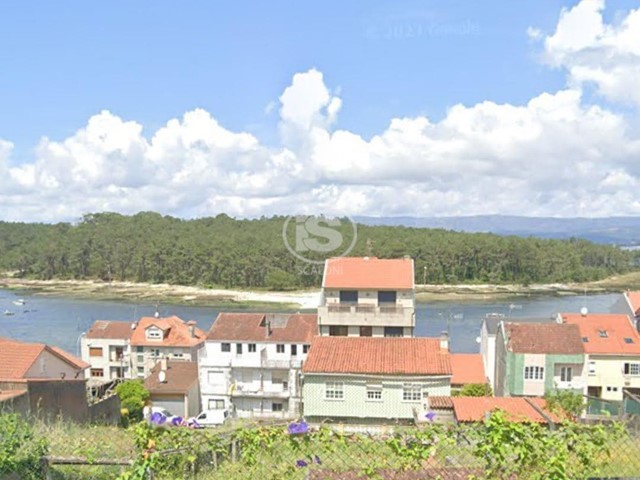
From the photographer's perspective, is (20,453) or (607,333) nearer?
(20,453)

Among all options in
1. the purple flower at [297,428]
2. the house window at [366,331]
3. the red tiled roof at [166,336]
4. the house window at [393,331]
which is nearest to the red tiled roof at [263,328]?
the house window at [366,331]

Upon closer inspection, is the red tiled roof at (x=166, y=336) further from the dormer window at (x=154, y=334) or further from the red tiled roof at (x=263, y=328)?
the red tiled roof at (x=263, y=328)

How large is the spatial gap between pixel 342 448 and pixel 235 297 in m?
64.2

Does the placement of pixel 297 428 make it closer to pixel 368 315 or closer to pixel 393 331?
pixel 368 315

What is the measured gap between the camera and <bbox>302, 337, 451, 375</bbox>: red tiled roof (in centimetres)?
1547

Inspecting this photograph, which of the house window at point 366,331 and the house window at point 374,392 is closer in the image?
the house window at point 374,392

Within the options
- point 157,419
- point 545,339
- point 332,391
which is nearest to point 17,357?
point 332,391

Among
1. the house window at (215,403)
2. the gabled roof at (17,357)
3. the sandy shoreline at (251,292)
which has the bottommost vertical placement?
the sandy shoreline at (251,292)

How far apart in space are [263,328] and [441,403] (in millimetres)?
9450

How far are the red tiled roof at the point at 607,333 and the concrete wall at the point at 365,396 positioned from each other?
746 centimetres

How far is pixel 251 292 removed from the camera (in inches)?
2894

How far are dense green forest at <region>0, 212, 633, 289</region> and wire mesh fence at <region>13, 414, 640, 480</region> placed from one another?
236 feet

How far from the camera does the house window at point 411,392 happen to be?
15.3 meters

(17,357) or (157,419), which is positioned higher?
(157,419)
